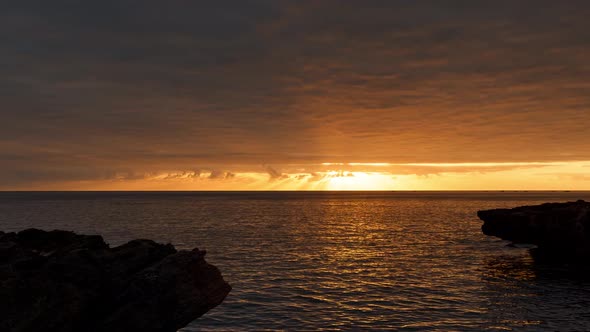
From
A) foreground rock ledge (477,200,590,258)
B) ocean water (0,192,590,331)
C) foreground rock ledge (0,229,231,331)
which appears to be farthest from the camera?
foreground rock ledge (477,200,590,258)

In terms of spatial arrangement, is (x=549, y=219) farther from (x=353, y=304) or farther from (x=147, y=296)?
(x=147, y=296)

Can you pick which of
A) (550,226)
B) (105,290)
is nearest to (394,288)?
(550,226)

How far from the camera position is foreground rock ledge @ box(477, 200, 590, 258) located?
45.2 m

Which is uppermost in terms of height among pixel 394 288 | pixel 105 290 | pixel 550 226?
pixel 550 226

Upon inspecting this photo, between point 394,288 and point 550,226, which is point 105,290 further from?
point 550,226

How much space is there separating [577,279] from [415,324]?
22.7m

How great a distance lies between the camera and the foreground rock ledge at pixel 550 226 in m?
45.2

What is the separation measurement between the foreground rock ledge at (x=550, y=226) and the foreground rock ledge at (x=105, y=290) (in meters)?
39.2

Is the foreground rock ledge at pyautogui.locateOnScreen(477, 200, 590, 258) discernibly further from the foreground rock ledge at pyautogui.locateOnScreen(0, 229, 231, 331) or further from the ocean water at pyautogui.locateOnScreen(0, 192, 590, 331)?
the foreground rock ledge at pyautogui.locateOnScreen(0, 229, 231, 331)

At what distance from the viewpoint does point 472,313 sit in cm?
2816

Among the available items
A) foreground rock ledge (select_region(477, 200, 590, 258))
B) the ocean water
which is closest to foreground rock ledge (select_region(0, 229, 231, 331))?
the ocean water

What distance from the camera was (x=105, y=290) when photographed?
2030 centimetres

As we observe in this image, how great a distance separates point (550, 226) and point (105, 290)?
4438 centimetres

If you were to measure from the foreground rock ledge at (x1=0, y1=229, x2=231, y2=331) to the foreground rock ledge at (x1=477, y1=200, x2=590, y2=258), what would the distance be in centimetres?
3920
